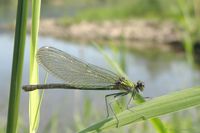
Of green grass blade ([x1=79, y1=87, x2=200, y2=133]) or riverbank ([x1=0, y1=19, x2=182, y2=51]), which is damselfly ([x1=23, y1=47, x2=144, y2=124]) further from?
riverbank ([x1=0, y1=19, x2=182, y2=51])

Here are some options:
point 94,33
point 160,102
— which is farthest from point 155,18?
point 160,102

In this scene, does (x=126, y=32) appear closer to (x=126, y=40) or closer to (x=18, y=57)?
(x=126, y=40)

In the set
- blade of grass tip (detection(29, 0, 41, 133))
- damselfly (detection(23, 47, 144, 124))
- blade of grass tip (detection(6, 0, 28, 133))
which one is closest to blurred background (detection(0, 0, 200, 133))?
damselfly (detection(23, 47, 144, 124))

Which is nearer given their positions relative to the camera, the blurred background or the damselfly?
the damselfly

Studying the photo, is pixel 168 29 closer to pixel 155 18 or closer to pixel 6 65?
pixel 155 18

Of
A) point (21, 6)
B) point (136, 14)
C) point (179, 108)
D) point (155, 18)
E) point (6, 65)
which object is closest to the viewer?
point (21, 6)

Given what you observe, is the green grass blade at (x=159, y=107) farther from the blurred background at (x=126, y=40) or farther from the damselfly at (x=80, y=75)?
the blurred background at (x=126, y=40)
